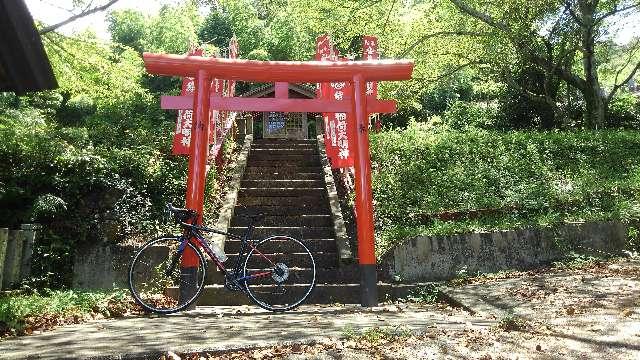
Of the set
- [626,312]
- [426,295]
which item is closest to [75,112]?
[426,295]

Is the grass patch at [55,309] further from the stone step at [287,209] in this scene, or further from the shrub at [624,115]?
the shrub at [624,115]

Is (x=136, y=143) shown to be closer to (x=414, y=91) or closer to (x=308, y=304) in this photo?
(x=308, y=304)

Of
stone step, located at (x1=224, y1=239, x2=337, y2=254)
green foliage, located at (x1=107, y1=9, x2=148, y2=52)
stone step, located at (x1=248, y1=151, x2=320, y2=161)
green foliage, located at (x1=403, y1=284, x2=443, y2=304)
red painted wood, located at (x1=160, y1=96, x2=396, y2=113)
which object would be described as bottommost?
green foliage, located at (x1=403, y1=284, x2=443, y2=304)

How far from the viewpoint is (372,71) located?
661 cm

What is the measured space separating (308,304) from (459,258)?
271 centimetres

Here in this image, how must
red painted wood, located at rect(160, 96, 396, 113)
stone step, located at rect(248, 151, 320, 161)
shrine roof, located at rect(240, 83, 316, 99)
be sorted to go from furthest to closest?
shrine roof, located at rect(240, 83, 316, 99) < stone step, located at rect(248, 151, 320, 161) < red painted wood, located at rect(160, 96, 396, 113)

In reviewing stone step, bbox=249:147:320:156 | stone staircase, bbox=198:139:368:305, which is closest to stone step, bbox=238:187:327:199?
stone staircase, bbox=198:139:368:305

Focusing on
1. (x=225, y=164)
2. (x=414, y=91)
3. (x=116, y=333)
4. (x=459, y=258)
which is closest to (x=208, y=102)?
(x=116, y=333)

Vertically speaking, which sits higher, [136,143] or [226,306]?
[136,143]

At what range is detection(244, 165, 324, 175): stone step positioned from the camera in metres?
11.1

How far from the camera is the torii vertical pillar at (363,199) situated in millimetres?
6168

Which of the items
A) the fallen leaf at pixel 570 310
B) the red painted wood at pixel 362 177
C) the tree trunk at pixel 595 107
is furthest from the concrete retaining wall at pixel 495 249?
the tree trunk at pixel 595 107

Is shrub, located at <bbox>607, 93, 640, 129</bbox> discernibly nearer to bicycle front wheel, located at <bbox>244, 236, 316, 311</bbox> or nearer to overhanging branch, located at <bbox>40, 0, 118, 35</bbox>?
bicycle front wheel, located at <bbox>244, 236, 316, 311</bbox>

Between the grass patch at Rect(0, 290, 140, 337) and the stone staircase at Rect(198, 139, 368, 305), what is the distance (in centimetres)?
112
